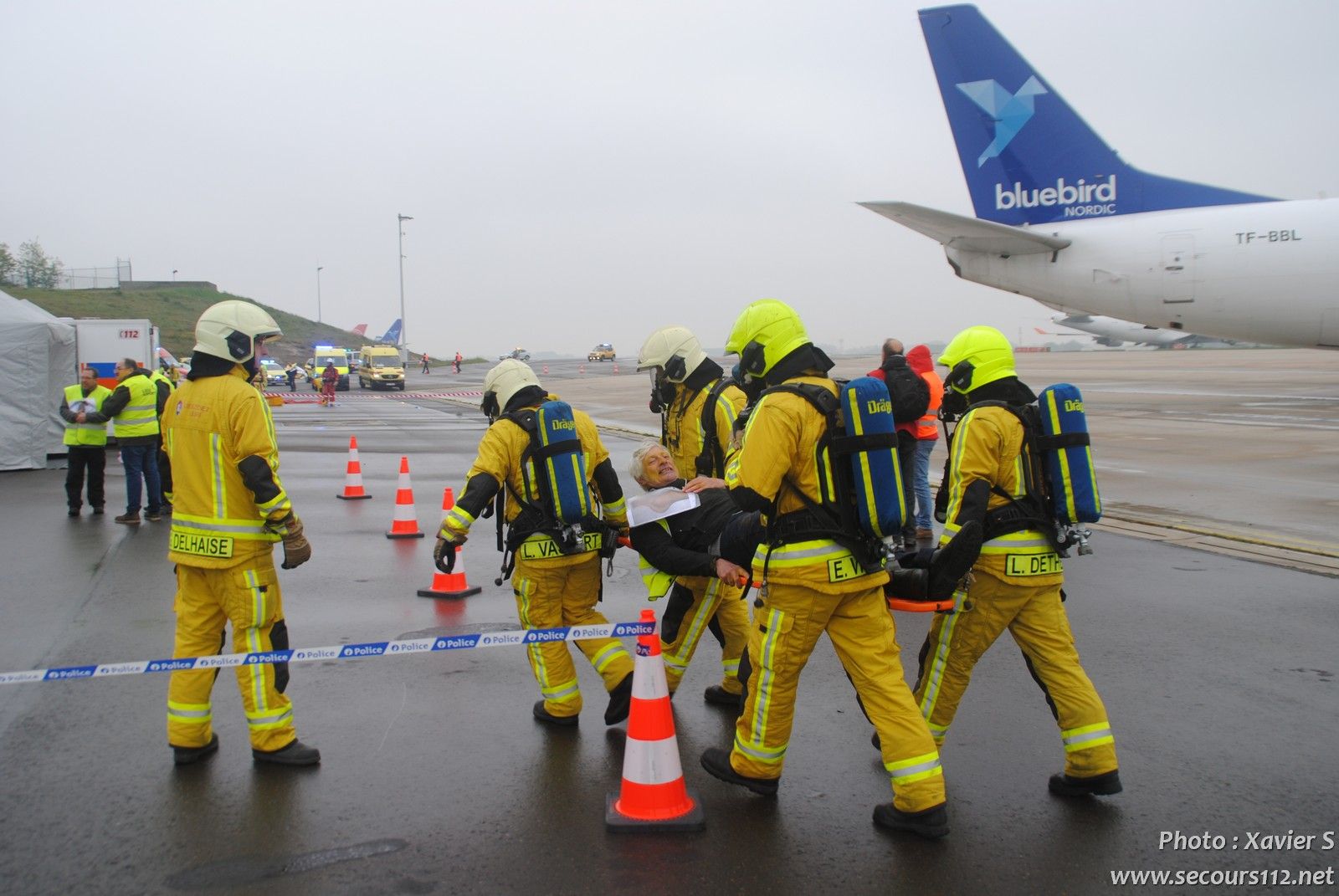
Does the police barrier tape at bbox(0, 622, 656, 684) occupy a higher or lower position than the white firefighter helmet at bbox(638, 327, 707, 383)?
lower

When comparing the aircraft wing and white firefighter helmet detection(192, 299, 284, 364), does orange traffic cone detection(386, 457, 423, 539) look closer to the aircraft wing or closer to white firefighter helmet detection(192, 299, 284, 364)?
white firefighter helmet detection(192, 299, 284, 364)

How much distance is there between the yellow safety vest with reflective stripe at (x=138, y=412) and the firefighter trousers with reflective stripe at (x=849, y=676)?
947 centimetres

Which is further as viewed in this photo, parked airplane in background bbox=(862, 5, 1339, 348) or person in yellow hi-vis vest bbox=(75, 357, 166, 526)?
parked airplane in background bbox=(862, 5, 1339, 348)

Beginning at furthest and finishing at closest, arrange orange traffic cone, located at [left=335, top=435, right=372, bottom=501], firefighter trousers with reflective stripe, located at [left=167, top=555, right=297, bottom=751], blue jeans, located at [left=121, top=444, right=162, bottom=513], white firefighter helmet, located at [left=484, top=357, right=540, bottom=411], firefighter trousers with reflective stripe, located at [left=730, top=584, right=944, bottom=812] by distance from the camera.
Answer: orange traffic cone, located at [left=335, top=435, right=372, bottom=501] < blue jeans, located at [left=121, top=444, right=162, bottom=513] < white firefighter helmet, located at [left=484, top=357, right=540, bottom=411] < firefighter trousers with reflective stripe, located at [left=167, top=555, right=297, bottom=751] < firefighter trousers with reflective stripe, located at [left=730, top=584, right=944, bottom=812]

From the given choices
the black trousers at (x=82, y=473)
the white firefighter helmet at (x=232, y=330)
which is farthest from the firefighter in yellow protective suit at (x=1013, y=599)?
the black trousers at (x=82, y=473)

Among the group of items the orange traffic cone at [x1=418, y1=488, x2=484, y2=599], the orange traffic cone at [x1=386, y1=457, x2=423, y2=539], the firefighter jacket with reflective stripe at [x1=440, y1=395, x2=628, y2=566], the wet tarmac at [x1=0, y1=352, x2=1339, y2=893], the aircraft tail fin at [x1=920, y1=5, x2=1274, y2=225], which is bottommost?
the wet tarmac at [x1=0, y1=352, x2=1339, y2=893]

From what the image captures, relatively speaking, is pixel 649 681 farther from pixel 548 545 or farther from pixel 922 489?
pixel 922 489

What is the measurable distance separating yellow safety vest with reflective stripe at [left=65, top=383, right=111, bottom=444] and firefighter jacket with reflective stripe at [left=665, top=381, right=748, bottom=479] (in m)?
8.25

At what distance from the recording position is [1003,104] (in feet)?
60.0

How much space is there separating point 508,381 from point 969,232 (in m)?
15.0

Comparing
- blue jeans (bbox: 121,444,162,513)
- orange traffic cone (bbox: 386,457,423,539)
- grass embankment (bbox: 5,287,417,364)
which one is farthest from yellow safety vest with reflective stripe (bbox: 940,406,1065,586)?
grass embankment (bbox: 5,287,417,364)

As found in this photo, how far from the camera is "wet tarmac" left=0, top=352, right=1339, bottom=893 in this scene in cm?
357

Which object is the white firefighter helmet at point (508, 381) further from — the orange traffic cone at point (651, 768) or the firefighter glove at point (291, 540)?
the orange traffic cone at point (651, 768)

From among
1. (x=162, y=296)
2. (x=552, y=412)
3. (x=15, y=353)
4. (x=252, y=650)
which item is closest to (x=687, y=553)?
(x=552, y=412)
